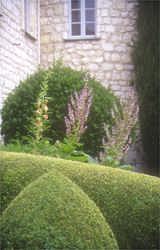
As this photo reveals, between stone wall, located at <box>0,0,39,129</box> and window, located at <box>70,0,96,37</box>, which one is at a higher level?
window, located at <box>70,0,96,37</box>

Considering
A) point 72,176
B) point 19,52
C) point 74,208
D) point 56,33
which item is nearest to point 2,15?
point 19,52

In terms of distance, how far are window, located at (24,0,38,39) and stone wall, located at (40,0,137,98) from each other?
304 millimetres

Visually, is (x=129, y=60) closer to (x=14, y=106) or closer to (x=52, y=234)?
(x=14, y=106)

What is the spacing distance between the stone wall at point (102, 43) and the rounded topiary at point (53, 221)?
25.9 feet

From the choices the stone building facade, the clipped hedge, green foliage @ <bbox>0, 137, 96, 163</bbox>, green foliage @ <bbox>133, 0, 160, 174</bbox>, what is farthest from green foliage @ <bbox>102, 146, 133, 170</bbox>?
the stone building facade

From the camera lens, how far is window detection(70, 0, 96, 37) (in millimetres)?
10492

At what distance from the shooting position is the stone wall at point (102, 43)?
33.3 ft

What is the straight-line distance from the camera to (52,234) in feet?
6.98

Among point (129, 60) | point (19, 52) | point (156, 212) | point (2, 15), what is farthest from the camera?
point (129, 60)

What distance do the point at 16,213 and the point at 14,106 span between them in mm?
4200

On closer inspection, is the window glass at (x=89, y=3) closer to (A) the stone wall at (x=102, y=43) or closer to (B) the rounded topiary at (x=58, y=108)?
(A) the stone wall at (x=102, y=43)

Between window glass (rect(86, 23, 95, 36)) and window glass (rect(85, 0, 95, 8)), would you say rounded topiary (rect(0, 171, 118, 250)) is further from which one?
window glass (rect(85, 0, 95, 8))

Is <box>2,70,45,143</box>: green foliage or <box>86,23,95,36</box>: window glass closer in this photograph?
<box>2,70,45,143</box>: green foliage

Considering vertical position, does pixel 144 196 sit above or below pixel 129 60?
below
